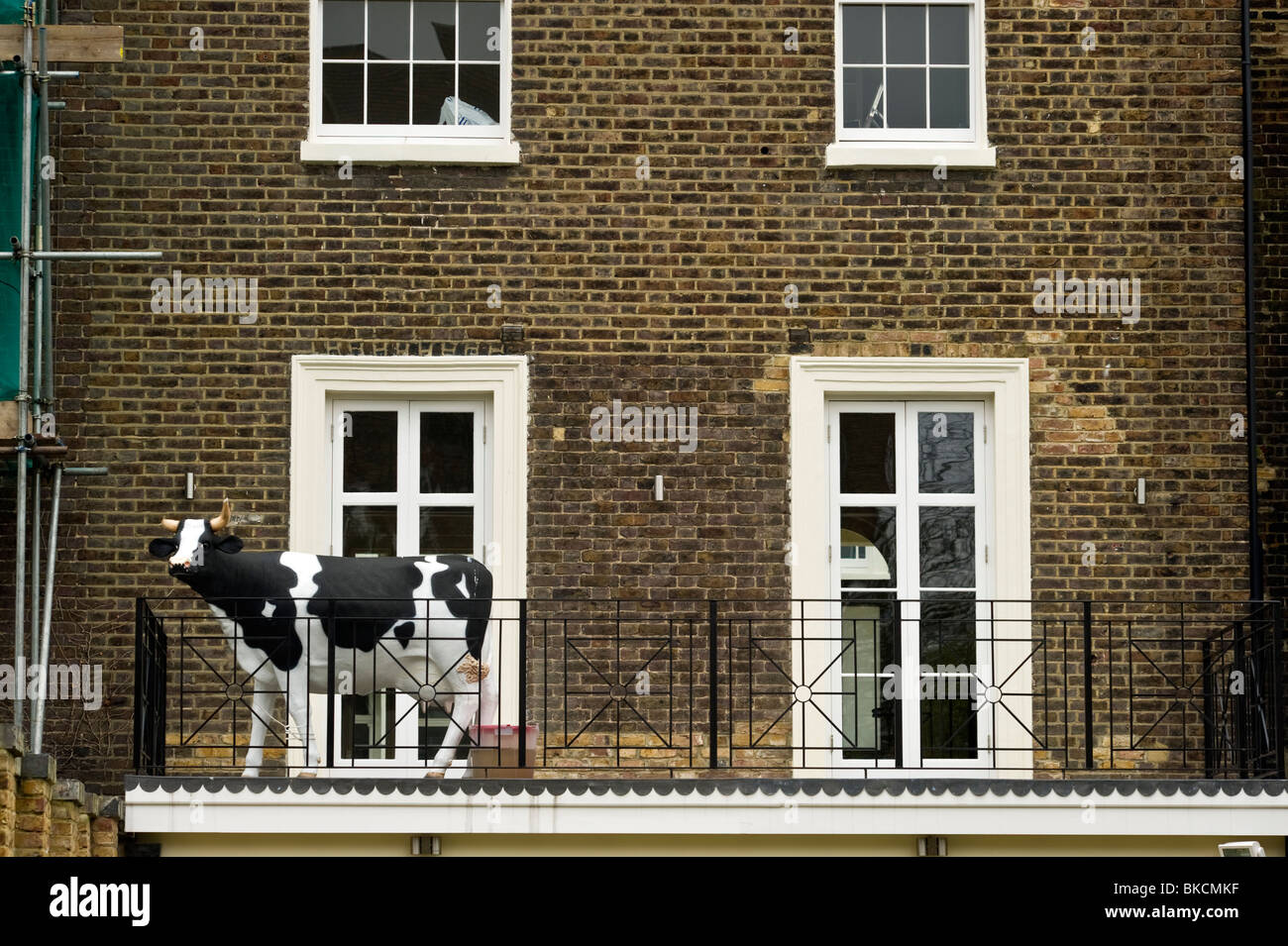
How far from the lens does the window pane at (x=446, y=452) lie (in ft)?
49.0

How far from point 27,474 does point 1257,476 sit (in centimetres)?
754

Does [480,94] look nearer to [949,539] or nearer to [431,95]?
[431,95]

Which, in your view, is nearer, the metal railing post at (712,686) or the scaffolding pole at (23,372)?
the metal railing post at (712,686)

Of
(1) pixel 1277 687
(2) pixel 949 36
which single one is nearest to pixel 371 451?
(2) pixel 949 36

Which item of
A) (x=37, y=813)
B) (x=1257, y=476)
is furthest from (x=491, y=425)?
(x=1257, y=476)

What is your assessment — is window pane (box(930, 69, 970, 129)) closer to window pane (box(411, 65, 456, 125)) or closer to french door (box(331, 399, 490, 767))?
window pane (box(411, 65, 456, 125))

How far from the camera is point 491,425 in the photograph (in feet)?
49.0

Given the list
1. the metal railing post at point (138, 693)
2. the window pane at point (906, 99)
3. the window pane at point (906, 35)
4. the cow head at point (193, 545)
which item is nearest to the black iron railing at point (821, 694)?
the metal railing post at point (138, 693)

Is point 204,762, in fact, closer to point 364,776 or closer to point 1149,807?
point 364,776

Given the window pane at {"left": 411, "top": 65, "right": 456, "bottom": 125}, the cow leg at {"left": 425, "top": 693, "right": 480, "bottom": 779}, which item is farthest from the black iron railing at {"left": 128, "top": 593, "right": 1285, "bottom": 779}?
the window pane at {"left": 411, "top": 65, "right": 456, "bottom": 125}

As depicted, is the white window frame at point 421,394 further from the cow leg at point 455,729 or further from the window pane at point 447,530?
the cow leg at point 455,729

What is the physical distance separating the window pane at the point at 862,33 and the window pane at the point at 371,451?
3681 millimetres

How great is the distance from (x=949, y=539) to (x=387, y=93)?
4478 millimetres

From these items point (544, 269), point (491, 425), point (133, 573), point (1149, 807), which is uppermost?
point (544, 269)
